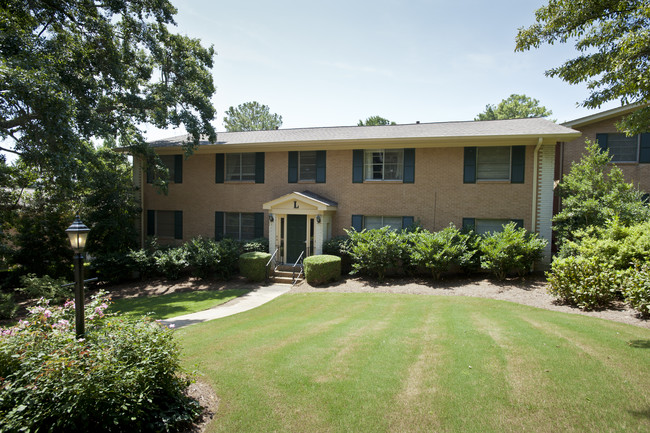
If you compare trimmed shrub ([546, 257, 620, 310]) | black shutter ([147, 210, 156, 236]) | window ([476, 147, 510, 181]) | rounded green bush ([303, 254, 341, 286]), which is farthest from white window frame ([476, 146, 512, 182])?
black shutter ([147, 210, 156, 236])

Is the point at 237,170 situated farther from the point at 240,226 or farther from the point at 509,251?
the point at 509,251

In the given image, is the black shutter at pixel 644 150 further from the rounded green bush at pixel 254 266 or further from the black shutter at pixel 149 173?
the black shutter at pixel 149 173

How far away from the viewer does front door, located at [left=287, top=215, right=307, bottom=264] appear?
15.1 meters

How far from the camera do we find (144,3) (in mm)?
14375

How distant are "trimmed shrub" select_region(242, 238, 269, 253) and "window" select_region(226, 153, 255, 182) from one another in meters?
3.01

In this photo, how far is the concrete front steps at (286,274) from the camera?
547 inches

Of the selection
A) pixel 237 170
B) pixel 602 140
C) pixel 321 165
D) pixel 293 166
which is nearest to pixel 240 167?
pixel 237 170

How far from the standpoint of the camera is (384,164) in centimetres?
1507

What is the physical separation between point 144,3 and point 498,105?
3801cm

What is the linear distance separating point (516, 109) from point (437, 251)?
33.9 m

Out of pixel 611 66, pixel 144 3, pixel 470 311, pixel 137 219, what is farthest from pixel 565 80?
pixel 137 219

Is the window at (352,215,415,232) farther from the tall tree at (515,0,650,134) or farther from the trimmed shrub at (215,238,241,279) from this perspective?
the tall tree at (515,0,650,134)

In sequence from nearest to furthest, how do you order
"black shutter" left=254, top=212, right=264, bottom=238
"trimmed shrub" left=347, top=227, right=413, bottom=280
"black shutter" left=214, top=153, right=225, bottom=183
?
1. "trimmed shrub" left=347, top=227, right=413, bottom=280
2. "black shutter" left=254, top=212, right=264, bottom=238
3. "black shutter" left=214, top=153, right=225, bottom=183

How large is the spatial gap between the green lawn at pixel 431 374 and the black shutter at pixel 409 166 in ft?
24.9
